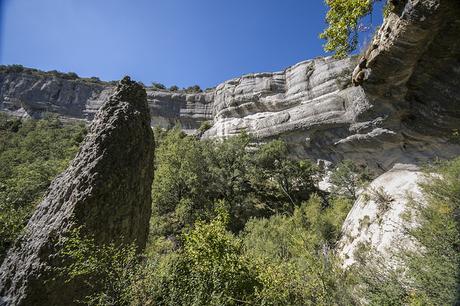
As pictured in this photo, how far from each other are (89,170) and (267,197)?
89.0ft

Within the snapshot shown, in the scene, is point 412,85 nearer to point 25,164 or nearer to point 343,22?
point 343,22

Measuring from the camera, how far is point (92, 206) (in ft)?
28.9

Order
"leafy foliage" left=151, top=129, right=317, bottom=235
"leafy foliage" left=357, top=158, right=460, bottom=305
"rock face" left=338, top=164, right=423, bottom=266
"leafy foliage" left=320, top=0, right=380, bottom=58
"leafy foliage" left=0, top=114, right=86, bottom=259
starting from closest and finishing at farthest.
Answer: "leafy foliage" left=320, top=0, right=380, bottom=58 < "leafy foliage" left=357, top=158, right=460, bottom=305 < "rock face" left=338, top=164, right=423, bottom=266 < "leafy foliage" left=0, top=114, right=86, bottom=259 < "leafy foliage" left=151, top=129, right=317, bottom=235

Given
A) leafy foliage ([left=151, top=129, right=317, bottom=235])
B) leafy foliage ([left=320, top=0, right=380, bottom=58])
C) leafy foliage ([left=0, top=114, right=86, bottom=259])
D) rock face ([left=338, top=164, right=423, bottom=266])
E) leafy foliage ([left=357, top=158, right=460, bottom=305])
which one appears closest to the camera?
leafy foliage ([left=320, top=0, right=380, bottom=58])

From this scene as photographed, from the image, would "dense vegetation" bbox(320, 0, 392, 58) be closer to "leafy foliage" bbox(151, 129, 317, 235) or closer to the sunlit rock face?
the sunlit rock face

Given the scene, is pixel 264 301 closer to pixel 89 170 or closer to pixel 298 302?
pixel 298 302

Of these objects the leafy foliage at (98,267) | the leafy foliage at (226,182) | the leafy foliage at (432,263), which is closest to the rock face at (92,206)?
the leafy foliage at (98,267)

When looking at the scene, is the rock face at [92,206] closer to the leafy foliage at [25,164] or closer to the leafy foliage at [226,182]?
the leafy foliage at [25,164]

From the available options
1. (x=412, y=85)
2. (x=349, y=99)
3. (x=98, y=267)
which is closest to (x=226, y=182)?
(x=349, y=99)

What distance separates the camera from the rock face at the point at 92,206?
7910 mm

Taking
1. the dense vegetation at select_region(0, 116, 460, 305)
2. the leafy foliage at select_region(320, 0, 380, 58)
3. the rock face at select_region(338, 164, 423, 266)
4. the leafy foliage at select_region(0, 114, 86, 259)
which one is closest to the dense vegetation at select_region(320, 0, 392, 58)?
the leafy foliage at select_region(320, 0, 380, 58)

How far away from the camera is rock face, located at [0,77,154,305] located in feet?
26.0

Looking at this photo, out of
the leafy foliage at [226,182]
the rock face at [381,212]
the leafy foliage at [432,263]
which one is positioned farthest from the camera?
the leafy foliage at [226,182]

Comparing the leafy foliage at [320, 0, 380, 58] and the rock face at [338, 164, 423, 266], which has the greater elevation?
the leafy foliage at [320, 0, 380, 58]
